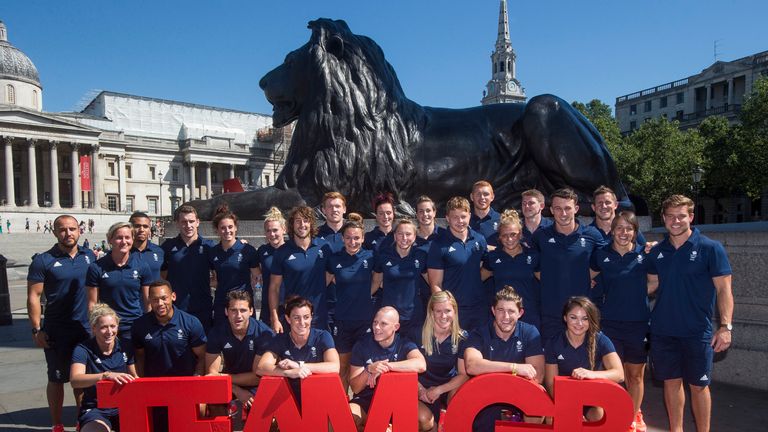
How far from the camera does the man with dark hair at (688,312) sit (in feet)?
12.8

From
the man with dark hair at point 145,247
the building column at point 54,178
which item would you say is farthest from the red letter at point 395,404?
the building column at point 54,178

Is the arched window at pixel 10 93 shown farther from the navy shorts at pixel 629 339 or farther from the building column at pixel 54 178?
the navy shorts at pixel 629 339

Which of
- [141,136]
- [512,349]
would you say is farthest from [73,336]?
[141,136]

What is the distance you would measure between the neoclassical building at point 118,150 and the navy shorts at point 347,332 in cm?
5004

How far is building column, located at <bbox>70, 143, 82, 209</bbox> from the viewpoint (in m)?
61.5

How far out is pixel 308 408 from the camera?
3789 mm

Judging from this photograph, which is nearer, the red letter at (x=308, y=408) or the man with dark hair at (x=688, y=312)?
the red letter at (x=308, y=408)

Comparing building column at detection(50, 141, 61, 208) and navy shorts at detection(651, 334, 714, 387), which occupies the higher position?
building column at detection(50, 141, 61, 208)

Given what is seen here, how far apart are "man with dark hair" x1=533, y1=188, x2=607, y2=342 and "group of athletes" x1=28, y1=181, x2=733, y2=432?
12 mm

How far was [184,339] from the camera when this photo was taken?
175 inches

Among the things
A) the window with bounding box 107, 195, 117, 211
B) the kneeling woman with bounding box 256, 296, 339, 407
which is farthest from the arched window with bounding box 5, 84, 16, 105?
the kneeling woman with bounding box 256, 296, 339, 407

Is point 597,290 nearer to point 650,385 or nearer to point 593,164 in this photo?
point 650,385

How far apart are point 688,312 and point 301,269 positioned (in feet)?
10.0

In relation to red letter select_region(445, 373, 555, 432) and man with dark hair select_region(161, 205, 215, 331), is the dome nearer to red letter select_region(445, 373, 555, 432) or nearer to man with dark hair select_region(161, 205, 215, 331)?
man with dark hair select_region(161, 205, 215, 331)
